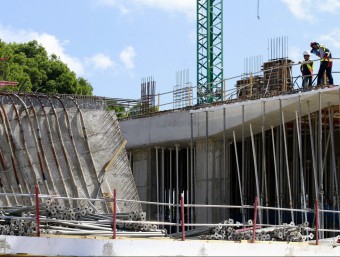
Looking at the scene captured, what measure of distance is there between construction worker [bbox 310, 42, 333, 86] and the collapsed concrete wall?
717cm

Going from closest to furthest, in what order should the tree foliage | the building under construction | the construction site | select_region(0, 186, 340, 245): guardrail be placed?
select_region(0, 186, 340, 245): guardrail
the construction site
the building under construction
the tree foliage

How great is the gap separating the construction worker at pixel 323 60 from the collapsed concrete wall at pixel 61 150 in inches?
282

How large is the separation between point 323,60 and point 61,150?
9.02 meters

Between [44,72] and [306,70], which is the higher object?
[44,72]

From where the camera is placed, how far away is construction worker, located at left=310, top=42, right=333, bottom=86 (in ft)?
99.0

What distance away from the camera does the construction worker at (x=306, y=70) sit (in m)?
31.0

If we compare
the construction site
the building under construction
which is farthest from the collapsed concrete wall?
the building under construction

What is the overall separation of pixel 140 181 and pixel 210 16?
84.5 feet

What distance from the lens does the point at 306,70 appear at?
31.3 m

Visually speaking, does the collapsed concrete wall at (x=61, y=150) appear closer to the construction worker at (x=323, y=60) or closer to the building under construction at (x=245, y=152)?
the building under construction at (x=245, y=152)

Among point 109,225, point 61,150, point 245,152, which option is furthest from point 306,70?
point 109,225

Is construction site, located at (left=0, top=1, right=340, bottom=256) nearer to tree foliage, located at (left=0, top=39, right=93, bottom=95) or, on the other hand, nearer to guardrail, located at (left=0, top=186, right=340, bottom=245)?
guardrail, located at (left=0, top=186, right=340, bottom=245)

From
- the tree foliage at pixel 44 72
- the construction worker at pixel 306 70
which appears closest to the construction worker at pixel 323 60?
the construction worker at pixel 306 70

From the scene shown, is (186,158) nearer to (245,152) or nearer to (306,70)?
(245,152)
